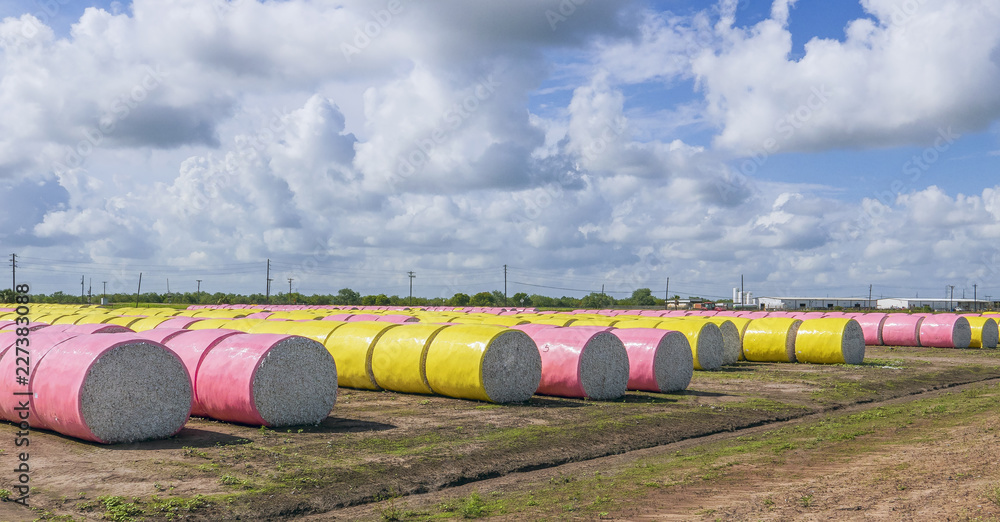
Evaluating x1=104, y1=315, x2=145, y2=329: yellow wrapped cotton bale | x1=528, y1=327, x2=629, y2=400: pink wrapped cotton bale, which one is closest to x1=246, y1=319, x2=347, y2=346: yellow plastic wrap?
x1=528, y1=327, x2=629, y2=400: pink wrapped cotton bale

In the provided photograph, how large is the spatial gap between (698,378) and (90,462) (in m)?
18.2

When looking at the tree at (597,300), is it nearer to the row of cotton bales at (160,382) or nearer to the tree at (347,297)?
the tree at (347,297)

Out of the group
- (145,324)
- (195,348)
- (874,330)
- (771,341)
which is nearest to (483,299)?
(874,330)

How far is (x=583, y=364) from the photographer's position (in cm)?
1820

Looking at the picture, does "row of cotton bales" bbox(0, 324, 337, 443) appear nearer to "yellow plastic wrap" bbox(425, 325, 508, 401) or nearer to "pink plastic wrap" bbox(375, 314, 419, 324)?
"yellow plastic wrap" bbox(425, 325, 508, 401)

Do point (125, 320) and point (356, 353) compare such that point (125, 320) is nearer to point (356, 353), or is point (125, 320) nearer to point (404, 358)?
point (356, 353)

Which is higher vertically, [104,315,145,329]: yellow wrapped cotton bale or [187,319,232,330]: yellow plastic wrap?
[187,319,232,330]: yellow plastic wrap

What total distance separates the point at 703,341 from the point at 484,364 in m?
12.4

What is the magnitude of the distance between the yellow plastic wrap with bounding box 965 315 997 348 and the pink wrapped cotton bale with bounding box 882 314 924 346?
3.06m

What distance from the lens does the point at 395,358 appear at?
59.9ft

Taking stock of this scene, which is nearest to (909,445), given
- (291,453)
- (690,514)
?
(690,514)

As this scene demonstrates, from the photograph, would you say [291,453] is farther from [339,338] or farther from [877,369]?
[877,369]

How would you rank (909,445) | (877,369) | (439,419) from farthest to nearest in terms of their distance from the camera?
1. (877,369)
2. (439,419)
3. (909,445)

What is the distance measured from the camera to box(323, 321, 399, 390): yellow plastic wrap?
18859mm
